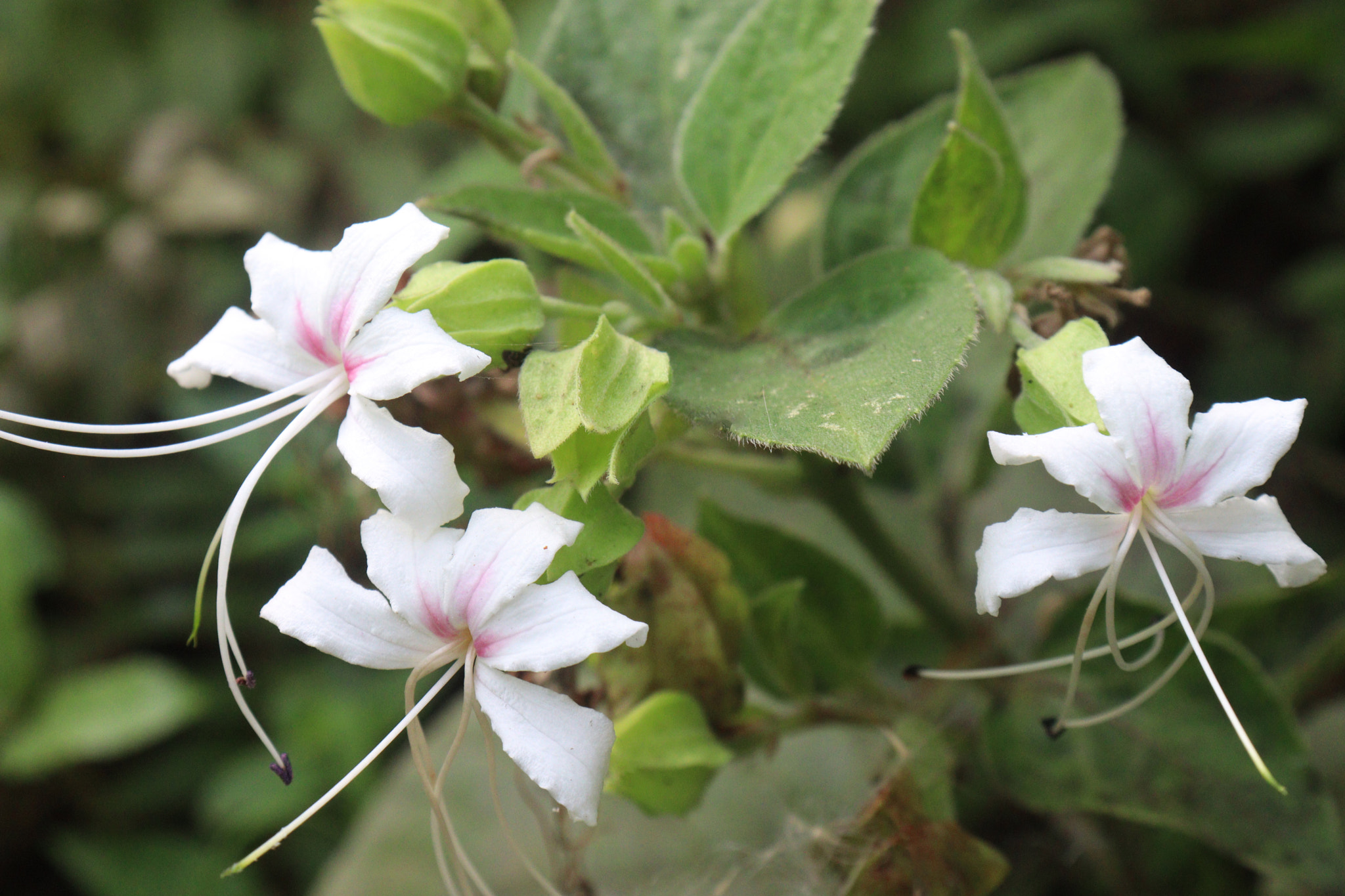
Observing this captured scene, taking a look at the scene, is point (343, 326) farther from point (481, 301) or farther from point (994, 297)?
point (994, 297)

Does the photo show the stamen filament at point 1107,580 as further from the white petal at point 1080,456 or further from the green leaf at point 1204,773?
the green leaf at point 1204,773

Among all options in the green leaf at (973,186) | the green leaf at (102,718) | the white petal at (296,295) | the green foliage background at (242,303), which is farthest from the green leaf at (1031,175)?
the green leaf at (102,718)

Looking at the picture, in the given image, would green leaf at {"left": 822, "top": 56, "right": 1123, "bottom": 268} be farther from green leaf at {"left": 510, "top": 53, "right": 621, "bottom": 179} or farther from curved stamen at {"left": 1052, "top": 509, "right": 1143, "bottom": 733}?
curved stamen at {"left": 1052, "top": 509, "right": 1143, "bottom": 733}

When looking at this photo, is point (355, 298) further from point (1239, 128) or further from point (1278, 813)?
point (1239, 128)

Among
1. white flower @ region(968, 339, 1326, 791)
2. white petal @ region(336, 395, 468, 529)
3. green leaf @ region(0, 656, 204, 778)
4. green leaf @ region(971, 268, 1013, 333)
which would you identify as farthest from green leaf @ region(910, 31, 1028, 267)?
green leaf @ region(0, 656, 204, 778)

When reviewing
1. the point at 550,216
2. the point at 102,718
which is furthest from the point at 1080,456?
the point at 102,718

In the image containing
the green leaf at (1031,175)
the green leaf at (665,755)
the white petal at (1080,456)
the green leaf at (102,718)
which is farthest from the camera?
the green leaf at (102,718)

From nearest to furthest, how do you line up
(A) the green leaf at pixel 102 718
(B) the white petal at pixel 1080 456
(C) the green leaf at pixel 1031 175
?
(B) the white petal at pixel 1080 456, (C) the green leaf at pixel 1031 175, (A) the green leaf at pixel 102 718
